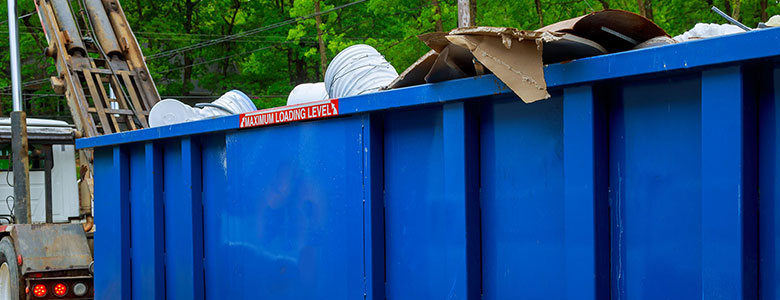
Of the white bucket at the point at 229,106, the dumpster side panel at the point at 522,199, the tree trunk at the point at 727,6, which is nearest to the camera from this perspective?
the dumpster side panel at the point at 522,199

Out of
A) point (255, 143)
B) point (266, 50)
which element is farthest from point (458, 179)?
point (266, 50)

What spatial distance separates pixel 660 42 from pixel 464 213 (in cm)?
98

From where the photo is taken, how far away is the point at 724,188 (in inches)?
93.6

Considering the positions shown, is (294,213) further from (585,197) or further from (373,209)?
(585,197)

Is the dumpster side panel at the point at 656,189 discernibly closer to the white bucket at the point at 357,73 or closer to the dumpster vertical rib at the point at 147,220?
the white bucket at the point at 357,73

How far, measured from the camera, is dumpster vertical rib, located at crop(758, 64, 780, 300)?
7.70ft

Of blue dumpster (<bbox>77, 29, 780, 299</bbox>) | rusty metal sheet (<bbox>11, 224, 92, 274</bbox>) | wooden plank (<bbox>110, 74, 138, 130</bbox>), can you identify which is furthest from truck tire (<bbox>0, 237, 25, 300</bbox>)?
blue dumpster (<bbox>77, 29, 780, 299</bbox>)

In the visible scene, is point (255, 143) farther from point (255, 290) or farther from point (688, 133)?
point (688, 133)

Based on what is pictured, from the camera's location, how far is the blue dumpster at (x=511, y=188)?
239cm

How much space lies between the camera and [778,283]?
2355 mm

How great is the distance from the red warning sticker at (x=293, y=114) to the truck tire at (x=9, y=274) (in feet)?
15.5

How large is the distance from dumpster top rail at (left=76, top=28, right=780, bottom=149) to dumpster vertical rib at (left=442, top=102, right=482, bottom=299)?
0.35 ft

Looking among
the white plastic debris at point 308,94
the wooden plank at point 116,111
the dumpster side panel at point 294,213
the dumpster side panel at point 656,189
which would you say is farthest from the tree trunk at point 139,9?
the dumpster side panel at point 656,189

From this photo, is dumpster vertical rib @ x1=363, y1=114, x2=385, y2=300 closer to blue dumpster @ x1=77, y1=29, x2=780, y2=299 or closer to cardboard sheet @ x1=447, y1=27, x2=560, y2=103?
Answer: blue dumpster @ x1=77, y1=29, x2=780, y2=299
